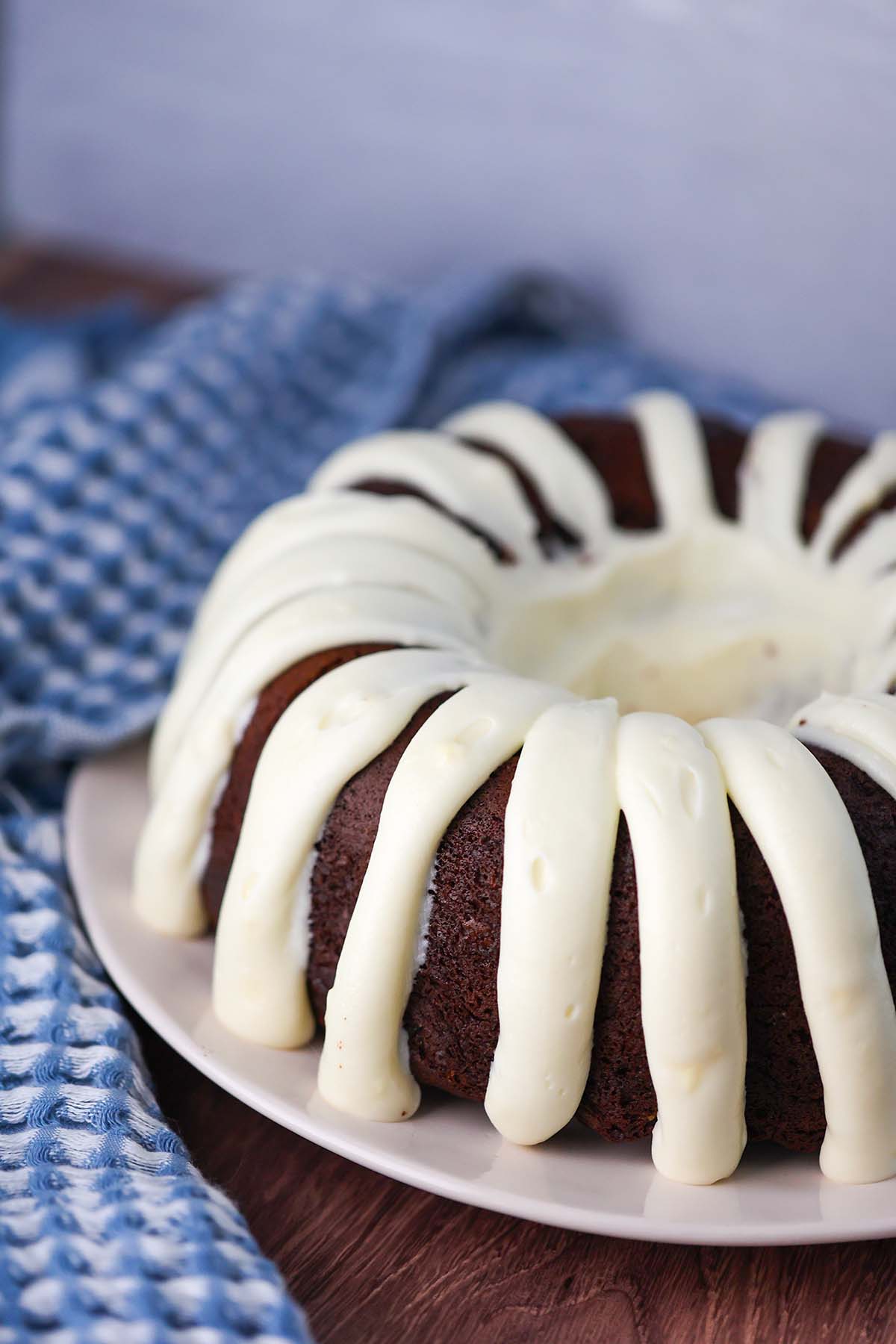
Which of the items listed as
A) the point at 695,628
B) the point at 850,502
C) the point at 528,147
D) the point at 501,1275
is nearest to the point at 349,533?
the point at 695,628

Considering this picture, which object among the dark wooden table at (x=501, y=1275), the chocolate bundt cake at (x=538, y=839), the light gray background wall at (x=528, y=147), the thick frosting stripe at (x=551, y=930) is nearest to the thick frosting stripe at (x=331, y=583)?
the chocolate bundt cake at (x=538, y=839)

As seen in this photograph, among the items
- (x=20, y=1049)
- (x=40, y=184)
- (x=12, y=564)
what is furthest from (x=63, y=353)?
(x=20, y=1049)

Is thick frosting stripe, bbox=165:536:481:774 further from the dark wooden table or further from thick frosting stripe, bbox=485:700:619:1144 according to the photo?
the dark wooden table

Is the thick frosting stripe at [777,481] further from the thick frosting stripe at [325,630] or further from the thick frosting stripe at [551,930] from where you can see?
the thick frosting stripe at [551,930]

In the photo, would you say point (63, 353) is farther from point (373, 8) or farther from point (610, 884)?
point (610, 884)

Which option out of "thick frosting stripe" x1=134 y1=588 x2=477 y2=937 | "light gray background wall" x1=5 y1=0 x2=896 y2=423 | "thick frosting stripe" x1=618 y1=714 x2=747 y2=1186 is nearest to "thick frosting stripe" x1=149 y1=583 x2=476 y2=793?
"thick frosting stripe" x1=134 y1=588 x2=477 y2=937

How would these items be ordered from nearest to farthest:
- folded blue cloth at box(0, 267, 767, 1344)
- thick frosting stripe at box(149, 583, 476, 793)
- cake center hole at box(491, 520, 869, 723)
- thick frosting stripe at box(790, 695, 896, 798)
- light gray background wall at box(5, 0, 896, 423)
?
folded blue cloth at box(0, 267, 767, 1344)
thick frosting stripe at box(790, 695, 896, 798)
thick frosting stripe at box(149, 583, 476, 793)
cake center hole at box(491, 520, 869, 723)
light gray background wall at box(5, 0, 896, 423)
